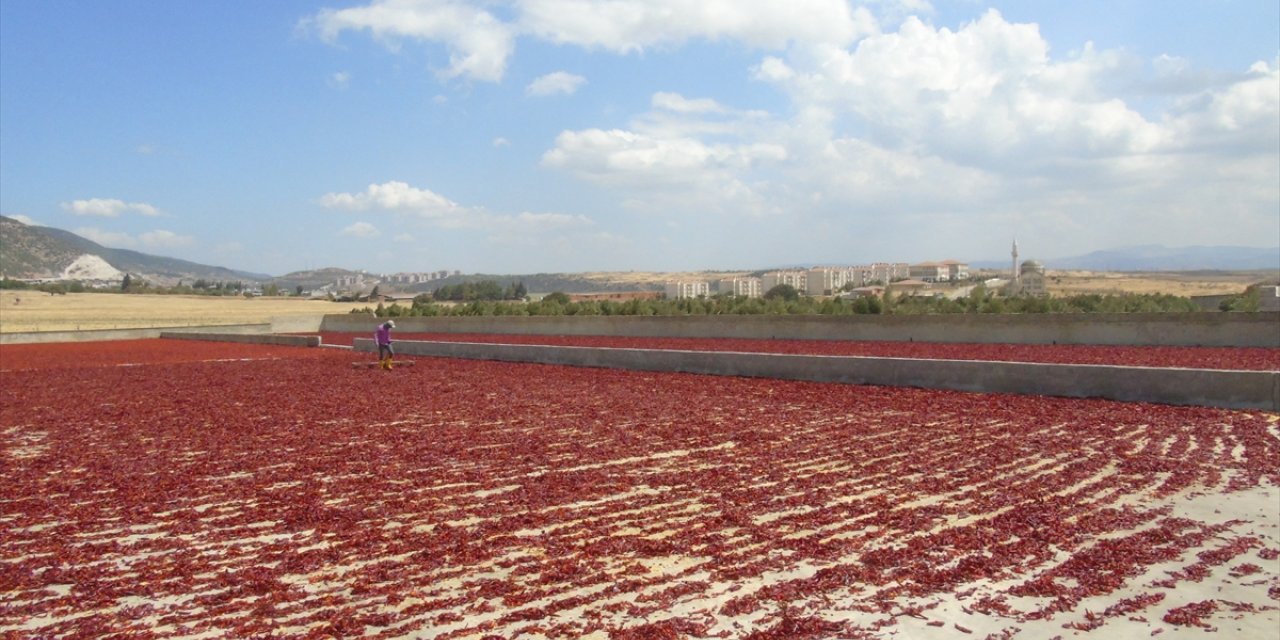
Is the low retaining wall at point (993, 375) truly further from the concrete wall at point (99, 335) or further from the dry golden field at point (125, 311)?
the dry golden field at point (125, 311)

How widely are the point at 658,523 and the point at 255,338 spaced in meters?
34.5

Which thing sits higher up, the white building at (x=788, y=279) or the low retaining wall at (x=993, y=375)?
the white building at (x=788, y=279)

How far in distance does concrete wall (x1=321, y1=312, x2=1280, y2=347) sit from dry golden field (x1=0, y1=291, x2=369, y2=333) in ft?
92.2

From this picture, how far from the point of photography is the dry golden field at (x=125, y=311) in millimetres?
55562

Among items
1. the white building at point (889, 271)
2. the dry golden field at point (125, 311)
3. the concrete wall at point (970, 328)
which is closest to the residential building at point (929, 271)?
the white building at point (889, 271)

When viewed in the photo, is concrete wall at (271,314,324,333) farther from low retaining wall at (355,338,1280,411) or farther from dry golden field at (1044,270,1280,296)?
dry golden field at (1044,270,1280,296)

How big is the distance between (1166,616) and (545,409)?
1022 centimetres

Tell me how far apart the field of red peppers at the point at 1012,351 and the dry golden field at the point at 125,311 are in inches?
1352

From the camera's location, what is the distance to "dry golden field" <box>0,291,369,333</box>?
55.6 meters

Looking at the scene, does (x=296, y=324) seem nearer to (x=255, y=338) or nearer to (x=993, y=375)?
(x=255, y=338)

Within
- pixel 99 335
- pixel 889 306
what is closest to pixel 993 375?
pixel 889 306

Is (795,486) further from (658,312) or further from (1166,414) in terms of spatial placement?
(658,312)

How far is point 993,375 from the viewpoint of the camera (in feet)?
46.9

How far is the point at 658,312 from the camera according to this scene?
42.2 metres
